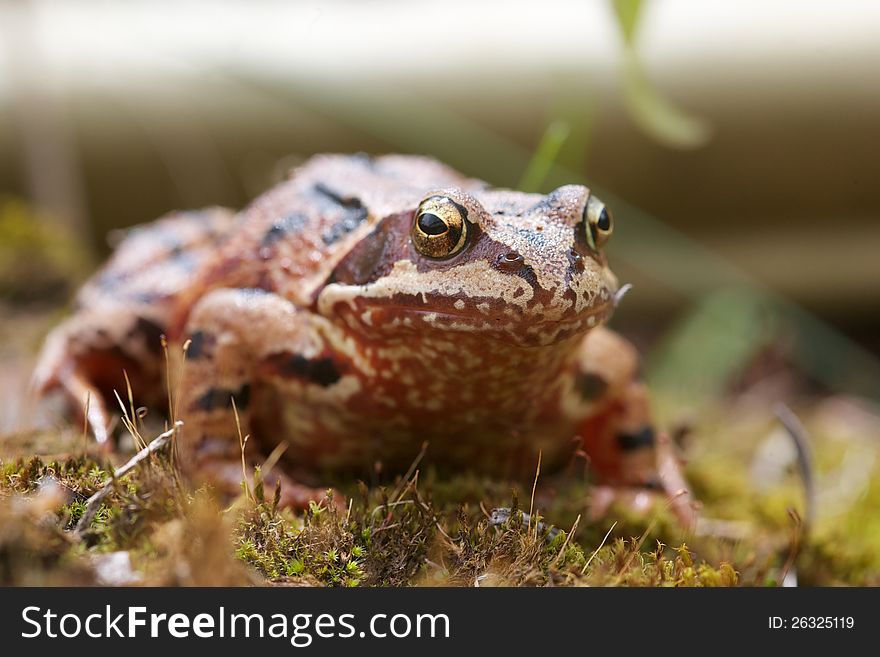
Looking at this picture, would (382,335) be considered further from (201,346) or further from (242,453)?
(201,346)

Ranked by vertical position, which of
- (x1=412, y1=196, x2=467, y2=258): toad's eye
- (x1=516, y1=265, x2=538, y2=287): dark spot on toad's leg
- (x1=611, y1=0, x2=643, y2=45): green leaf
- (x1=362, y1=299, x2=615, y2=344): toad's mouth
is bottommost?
(x1=362, y1=299, x2=615, y2=344): toad's mouth

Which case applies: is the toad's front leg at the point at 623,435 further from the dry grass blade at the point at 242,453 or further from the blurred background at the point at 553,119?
the blurred background at the point at 553,119

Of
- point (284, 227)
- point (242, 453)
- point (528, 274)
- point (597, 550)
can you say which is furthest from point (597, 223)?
point (242, 453)

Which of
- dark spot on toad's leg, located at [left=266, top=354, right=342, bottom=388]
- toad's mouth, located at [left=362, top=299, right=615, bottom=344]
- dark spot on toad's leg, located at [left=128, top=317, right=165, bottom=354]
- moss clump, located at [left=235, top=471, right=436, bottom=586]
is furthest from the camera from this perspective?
dark spot on toad's leg, located at [left=128, top=317, right=165, bottom=354]

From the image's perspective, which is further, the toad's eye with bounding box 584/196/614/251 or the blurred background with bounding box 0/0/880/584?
the blurred background with bounding box 0/0/880/584

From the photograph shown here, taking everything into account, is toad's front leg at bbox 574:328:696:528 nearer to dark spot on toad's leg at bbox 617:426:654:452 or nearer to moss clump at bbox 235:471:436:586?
dark spot on toad's leg at bbox 617:426:654:452

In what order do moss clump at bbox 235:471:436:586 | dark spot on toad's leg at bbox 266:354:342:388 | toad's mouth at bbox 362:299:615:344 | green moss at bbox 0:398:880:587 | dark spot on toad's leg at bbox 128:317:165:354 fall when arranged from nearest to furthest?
green moss at bbox 0:398:880:587 → moss clump at bbox 235:471:436:586 → toad's mouth at bbox 362:299:615:344 → dark spot on toad's leg at bbox 266:354:342:388 → dark spot on toad's leg at bbox 128:317:165:354

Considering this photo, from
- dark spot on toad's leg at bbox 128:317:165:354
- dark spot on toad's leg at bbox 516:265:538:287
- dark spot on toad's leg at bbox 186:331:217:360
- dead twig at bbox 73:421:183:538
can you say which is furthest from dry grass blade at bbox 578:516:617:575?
dark spot on toad's leg at bbox 128:317:165:354
